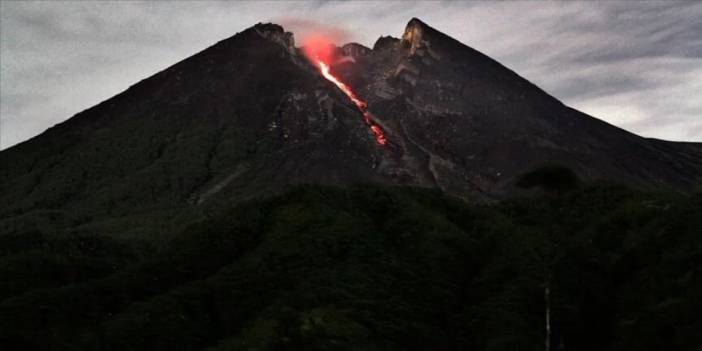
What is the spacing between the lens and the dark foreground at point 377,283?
204ft

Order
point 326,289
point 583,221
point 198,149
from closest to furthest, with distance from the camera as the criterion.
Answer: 1. point 326,289
2. point 583,221
3. point 198,149

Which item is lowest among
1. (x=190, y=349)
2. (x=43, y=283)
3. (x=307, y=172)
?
(x=190, y=349)

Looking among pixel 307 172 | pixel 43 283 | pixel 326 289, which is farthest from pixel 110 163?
pixel 326 289

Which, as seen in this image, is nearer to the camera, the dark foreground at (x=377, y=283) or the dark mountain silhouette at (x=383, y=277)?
the dark foreground at (x=377, y=283)

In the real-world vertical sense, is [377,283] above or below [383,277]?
below

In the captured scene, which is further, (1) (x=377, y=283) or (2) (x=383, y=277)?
(2) (x=383, y=277)

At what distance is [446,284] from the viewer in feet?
246

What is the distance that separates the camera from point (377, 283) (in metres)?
73.4

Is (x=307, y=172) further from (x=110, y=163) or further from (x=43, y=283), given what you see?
(x=43, y=283)

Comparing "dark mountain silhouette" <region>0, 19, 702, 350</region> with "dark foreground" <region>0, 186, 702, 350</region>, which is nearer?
"dark foreground" <region>0, 186, 702, 350</region>

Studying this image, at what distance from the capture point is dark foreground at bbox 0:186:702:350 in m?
62.1

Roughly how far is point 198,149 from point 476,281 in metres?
125

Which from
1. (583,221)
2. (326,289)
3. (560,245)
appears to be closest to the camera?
(326,289)

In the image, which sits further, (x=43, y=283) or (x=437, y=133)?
(x=437, y=133)
